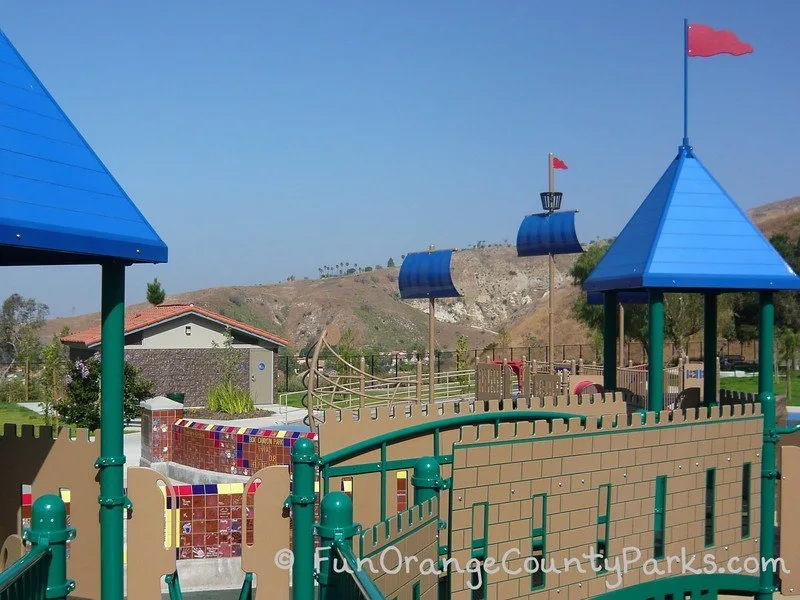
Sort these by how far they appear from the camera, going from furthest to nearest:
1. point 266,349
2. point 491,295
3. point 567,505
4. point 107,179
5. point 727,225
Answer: point 491,295
point 266,349
point 727,225
point 567,505
point 107,179

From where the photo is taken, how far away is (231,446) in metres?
13.8

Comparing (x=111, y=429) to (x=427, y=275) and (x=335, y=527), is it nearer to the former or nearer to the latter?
(x=335, y=527)

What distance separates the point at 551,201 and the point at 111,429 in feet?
68.9

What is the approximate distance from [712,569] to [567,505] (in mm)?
1775

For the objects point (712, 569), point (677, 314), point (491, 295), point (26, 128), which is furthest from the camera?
point (491, 295)

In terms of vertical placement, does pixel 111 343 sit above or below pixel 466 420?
above

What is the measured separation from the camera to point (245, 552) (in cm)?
523

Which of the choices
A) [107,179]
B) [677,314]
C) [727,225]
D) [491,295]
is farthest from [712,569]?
[491,295]

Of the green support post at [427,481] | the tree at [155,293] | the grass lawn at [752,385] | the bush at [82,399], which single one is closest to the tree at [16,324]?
the tree at [155,293]

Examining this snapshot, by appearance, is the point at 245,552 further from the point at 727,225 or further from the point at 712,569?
the point at 727,225

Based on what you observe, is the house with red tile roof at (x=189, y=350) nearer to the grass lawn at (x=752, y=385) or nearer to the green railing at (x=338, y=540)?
the grass lawn at (x=752, y=385)

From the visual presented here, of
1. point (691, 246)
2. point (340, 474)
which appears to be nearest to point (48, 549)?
point (340, 474)

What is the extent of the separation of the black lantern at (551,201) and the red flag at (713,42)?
50.6 feet

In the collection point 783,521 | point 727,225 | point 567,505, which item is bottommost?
point 783,521
